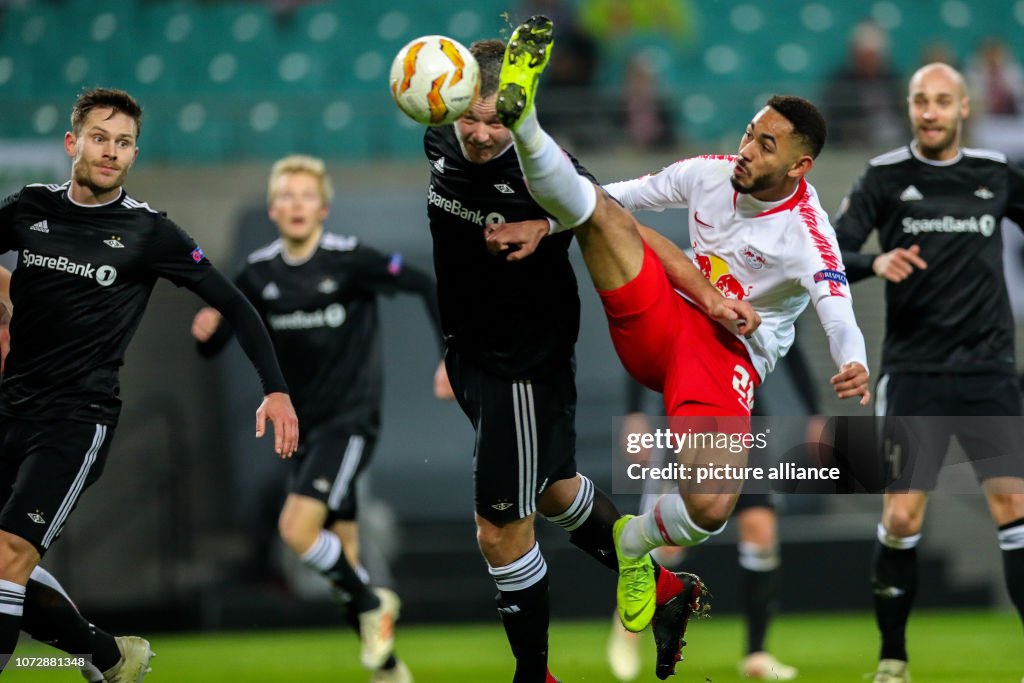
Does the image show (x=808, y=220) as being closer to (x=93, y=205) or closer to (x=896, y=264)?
(x=896, y=264)

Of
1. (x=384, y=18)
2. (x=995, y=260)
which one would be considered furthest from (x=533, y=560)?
(x=384, y=18)

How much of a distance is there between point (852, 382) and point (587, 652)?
Answer: 4.60 m

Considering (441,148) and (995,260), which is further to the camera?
(995,260)

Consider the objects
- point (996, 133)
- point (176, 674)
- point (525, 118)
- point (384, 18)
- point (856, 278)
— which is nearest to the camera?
point (525, 118)

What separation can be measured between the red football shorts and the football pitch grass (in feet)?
7.37

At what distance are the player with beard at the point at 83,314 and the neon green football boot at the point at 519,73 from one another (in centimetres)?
169

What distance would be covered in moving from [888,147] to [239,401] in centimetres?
648

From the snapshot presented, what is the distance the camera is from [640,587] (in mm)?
5672

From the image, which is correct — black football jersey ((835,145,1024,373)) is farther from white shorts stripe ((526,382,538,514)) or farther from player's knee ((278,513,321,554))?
player's knee ((278,513,321,554))

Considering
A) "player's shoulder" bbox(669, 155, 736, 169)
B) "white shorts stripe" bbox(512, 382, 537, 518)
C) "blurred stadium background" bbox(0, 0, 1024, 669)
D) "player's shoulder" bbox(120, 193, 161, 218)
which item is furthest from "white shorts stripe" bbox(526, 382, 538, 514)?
"blurred stadium background" bbox(0, 0, 1024, 669)

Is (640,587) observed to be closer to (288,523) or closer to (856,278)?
(856,278)

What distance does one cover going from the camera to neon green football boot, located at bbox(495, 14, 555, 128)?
4.62 meters

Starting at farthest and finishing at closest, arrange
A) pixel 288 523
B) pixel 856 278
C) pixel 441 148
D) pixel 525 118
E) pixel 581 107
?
1. pixel 581 107
2. pixel 288 523
3. pixel 856 278
4. pixel 441 148
5. pixel 525 118

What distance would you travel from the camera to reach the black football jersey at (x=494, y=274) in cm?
543
